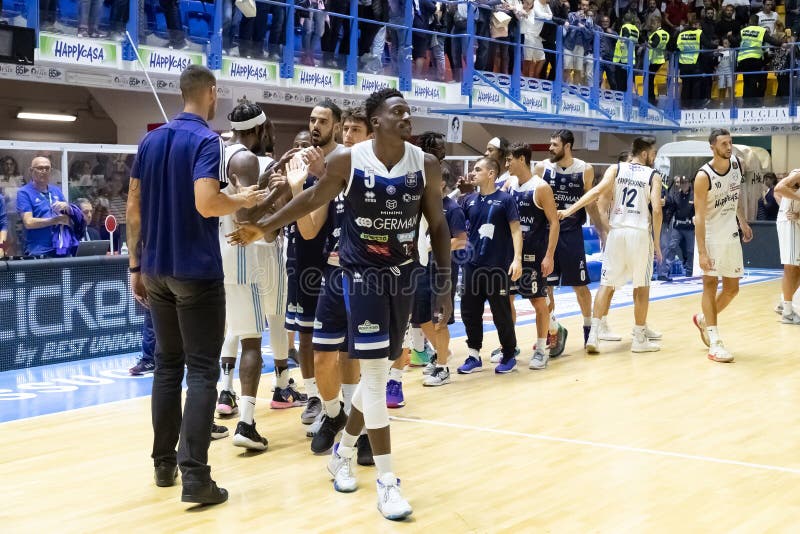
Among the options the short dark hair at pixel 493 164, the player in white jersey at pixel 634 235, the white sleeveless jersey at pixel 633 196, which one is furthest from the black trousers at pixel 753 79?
the short dark hair at pixel 493 164

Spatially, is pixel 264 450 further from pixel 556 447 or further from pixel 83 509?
pixel 556 447

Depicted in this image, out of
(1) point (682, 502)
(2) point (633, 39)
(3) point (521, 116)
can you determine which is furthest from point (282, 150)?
(1) point (682, 502)

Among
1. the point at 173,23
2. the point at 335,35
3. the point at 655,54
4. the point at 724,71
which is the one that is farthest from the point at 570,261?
the point at 724,71

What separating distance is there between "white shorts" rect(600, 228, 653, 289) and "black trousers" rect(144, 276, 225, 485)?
205 inches

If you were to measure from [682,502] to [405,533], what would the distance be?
4.35ft

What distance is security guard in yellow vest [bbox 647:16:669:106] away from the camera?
2136 cm

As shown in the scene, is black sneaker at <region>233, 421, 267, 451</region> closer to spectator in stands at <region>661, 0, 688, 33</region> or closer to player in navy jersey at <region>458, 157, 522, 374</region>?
player in navy jersey at <region>458, 157, 522, 374</region>

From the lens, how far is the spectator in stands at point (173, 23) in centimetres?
1207

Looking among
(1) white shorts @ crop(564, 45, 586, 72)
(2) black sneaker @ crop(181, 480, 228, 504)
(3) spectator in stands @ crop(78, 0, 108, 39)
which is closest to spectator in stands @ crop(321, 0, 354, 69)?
(3) spectator in stands @ crop(78, 0, 108, 39)

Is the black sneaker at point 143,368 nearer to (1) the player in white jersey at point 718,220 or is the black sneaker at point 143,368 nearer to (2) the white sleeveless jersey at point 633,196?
(2) the white sleeveless jersey at point 633,196

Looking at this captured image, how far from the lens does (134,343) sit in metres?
8.83

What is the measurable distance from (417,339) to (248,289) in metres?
2.81

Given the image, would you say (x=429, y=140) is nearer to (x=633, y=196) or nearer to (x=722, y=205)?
(x=633, y=196)

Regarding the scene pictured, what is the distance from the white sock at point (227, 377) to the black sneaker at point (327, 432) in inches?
37.0
